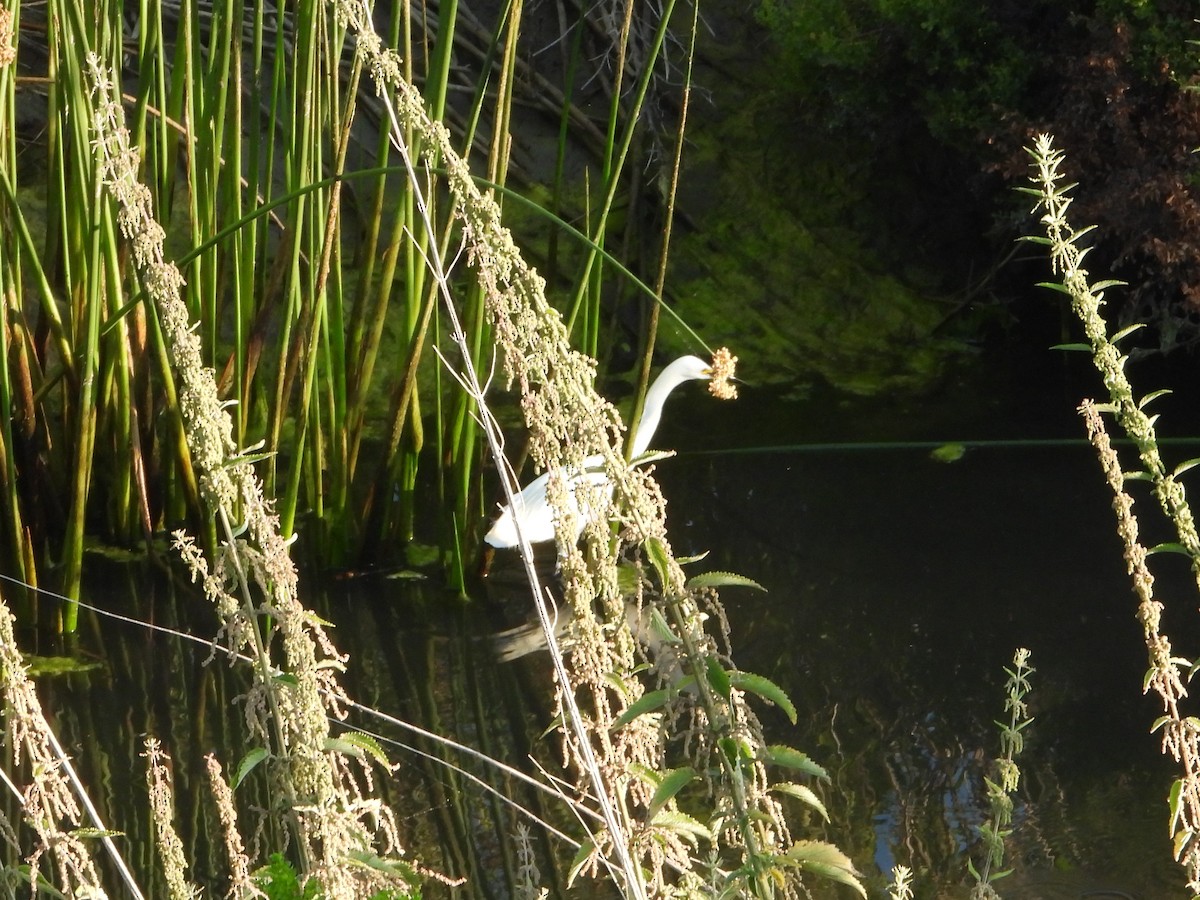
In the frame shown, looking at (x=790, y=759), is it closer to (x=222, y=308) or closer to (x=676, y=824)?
(x=676, y=824)

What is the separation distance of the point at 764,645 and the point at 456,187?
198 centimetres

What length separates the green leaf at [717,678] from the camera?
655 mm

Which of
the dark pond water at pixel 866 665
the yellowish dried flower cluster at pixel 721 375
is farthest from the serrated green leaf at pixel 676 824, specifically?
the yellowish dried flower cluster at pixel 721 375

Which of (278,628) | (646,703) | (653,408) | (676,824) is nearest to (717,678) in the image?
(646,703)

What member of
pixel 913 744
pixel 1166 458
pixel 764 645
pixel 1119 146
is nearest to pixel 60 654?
pixel 764 645

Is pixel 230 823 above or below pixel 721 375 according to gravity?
below

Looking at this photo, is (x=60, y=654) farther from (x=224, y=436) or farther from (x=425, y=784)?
(x=224, y=436)

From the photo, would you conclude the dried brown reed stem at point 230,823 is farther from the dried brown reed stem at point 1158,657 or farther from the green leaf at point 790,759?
the dried brown reed stem at point 1158,657

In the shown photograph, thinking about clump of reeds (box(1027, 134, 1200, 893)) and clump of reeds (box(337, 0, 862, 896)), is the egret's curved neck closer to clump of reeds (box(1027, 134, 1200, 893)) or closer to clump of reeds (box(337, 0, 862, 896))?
clump of reeds (box(1027, 134, 1200, 893))

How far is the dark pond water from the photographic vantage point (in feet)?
6.40

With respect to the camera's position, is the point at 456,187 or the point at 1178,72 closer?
the point at 456,187

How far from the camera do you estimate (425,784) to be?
2123 millimetres

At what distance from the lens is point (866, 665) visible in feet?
8.13

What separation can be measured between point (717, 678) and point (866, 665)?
189cm
